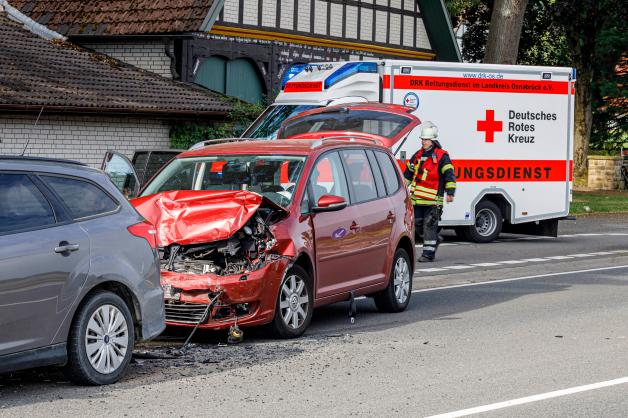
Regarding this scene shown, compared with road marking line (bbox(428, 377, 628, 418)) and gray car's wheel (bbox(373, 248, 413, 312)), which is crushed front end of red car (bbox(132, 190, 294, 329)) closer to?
gray car's wheel (bbox(373, 248, 413, 312))

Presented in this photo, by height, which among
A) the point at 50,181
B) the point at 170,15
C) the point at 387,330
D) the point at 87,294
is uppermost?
the point at 170,15

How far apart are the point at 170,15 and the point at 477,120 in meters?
11.0

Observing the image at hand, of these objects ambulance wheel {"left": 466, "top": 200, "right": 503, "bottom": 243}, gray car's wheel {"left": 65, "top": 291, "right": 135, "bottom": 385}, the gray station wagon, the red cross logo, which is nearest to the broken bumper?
the gray station wagon

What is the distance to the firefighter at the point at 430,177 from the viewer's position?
57.0ft

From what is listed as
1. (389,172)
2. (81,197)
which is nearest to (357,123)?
(389,172)

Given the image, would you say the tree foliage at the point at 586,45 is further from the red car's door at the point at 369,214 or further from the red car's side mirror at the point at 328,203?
the red car's side mirror at the point at 328,203

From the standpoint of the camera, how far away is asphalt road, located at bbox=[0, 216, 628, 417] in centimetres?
810

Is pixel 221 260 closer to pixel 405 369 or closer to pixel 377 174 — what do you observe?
pixel 405 369

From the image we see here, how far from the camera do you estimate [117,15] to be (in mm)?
31375

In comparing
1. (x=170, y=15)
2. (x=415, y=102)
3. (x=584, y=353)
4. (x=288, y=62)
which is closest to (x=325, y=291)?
(x=584, y=353)

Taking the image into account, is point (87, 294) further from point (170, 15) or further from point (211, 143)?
point (170, 15)

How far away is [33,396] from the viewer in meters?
8.33

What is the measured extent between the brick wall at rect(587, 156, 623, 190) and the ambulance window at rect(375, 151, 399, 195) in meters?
32.2

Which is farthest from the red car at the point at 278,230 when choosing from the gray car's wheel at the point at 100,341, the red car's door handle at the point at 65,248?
the red car's door handle at the point at 65,248
